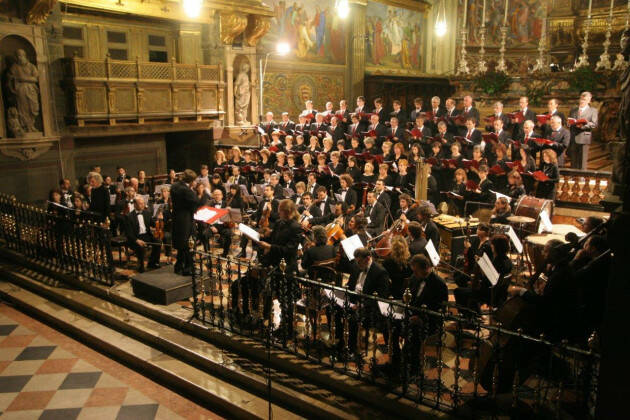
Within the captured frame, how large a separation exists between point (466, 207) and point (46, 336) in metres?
6.99

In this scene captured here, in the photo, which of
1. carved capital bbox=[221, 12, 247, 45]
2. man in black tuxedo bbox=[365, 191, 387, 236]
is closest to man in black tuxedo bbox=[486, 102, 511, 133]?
man in black tuxedo bbox=[365, 191, 387, 236]

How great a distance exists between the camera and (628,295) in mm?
3404

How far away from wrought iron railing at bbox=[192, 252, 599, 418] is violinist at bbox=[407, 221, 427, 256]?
38.5 inches

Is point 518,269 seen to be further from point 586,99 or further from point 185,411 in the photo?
point 185,411

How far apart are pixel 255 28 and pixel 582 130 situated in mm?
9128

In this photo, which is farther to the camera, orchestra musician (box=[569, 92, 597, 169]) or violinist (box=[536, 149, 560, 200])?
orchestra musician (box=[569, 92, 597, 169])

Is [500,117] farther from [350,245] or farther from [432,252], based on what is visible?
[350,245]

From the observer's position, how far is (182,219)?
7203 millimetres

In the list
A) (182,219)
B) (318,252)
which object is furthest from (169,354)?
(318,252)

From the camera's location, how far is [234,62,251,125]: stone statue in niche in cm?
1513

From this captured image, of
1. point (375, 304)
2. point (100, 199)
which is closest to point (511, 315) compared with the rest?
point (375, 304)

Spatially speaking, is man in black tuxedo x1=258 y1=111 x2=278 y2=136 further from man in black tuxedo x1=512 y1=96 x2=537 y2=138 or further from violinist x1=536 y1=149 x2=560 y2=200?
violinist x1=536 y1=149 x2=560 y2=200

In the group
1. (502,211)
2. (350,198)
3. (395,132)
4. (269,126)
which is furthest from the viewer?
(269,126)

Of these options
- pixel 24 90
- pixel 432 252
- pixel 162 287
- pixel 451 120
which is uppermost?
pixel 24 90
